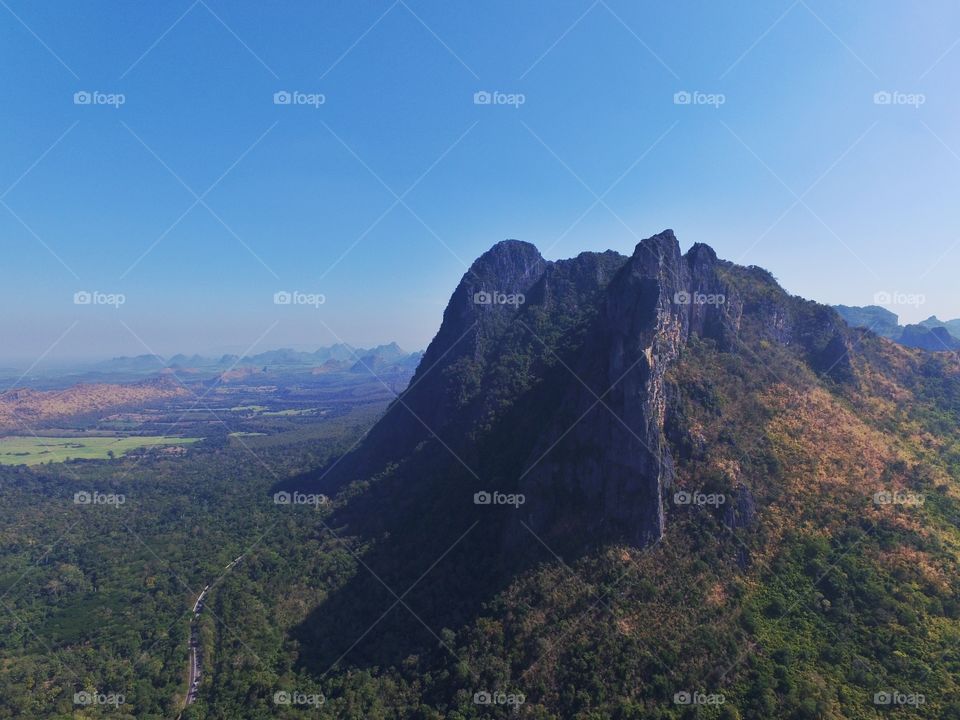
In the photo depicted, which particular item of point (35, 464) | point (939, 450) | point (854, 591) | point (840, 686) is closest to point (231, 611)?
point (840, 686)

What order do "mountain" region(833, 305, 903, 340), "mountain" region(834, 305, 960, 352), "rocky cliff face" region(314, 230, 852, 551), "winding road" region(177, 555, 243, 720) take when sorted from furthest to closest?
"mountain" region(833, 305, 903, 340) → "mountain" region(834, 305, 960, 352) → "rocky cliff face" region(314, 230, 852, 551) → "winding road" region(177, 555, 243, 720)

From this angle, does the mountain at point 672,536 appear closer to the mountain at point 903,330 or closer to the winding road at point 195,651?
the winding road at point 195,651

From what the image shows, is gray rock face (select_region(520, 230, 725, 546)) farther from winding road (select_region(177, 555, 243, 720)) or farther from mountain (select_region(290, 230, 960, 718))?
winding road (select_region(177, 555, 243, 720))

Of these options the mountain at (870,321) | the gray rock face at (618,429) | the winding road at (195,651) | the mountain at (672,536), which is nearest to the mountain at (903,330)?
the mountain at (870,321)

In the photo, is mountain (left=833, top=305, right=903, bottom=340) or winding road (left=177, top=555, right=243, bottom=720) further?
mountain (left=833, top=305, right=903, bottom=340)

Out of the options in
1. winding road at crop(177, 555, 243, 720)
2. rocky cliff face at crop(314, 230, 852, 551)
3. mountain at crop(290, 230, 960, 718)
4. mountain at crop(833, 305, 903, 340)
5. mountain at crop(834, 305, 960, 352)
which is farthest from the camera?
mountain at crop(833, 305, 903, 340)

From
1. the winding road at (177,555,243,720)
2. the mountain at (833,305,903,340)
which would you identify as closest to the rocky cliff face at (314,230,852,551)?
the winding road at (177,555,243,720)
